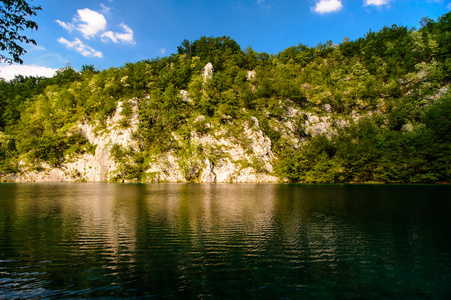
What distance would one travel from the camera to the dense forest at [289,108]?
2749 inches

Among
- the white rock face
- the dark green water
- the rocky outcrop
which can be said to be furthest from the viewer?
the white rock face

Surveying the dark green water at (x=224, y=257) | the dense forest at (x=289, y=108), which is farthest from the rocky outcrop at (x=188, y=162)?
the dark green water at (x=224, y=257)

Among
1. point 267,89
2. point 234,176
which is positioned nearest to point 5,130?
point 234,176

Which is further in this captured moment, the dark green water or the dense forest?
the dense forest

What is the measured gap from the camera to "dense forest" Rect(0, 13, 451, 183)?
229 feet

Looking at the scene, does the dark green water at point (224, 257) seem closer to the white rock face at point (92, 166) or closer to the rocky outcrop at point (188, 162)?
the rocky outcrop at point (188, 162)

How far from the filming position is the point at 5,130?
100500mm

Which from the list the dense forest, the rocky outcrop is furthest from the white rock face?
the dense forest

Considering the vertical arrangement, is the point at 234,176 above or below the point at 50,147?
below

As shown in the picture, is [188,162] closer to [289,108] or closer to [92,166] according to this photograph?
[92,166]

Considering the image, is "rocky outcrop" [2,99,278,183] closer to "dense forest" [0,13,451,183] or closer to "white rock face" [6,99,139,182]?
"white rock face" [6,99,139,182]

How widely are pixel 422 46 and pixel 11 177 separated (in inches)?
6418

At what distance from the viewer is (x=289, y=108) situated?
90.9 m

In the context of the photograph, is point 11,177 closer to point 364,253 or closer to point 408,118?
point 364,253
